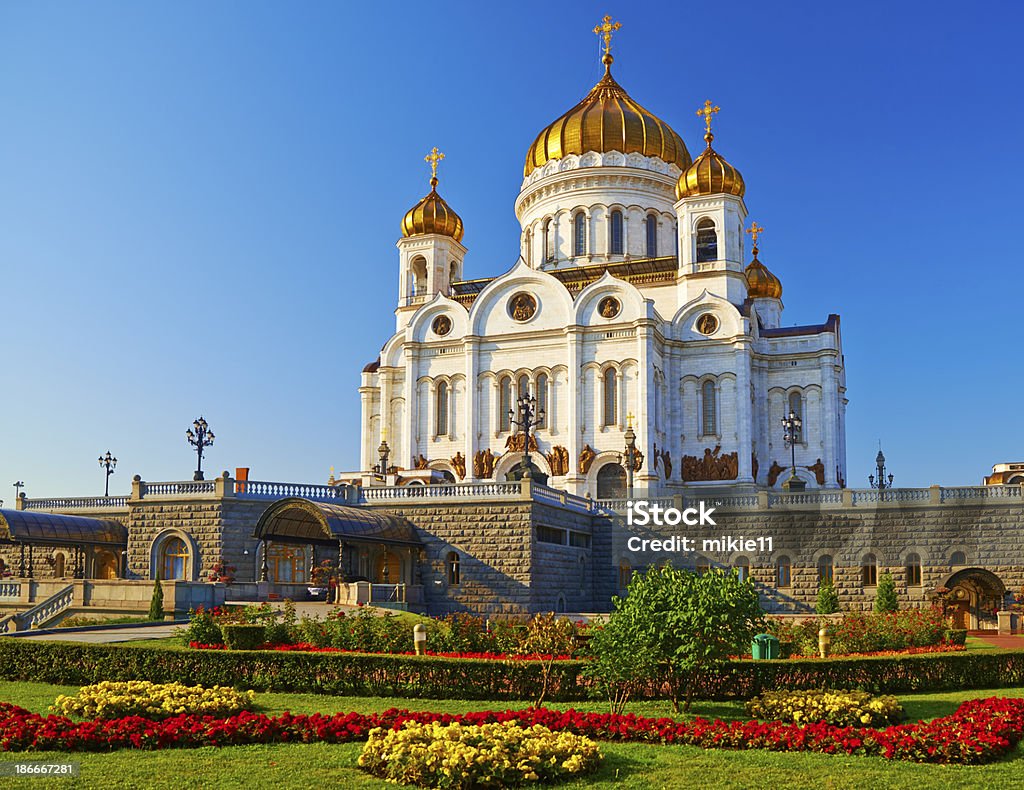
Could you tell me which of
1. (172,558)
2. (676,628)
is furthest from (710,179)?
(676,628)

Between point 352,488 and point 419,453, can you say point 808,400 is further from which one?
point 352,488

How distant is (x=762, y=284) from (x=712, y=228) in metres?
8.36

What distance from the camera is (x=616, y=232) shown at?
60.1 meters

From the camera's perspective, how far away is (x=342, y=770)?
37.0ft

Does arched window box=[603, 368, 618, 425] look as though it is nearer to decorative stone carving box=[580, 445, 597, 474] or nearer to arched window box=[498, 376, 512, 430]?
decorative stone carving box=[580, 445, 597, 474]

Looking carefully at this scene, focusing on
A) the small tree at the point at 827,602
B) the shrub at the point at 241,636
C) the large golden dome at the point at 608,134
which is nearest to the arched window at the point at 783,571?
the small tree at the point at 827,602

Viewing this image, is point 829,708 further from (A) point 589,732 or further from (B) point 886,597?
(B) point 886,597

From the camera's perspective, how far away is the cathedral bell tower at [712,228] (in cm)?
5416

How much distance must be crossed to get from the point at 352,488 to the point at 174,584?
947 cm

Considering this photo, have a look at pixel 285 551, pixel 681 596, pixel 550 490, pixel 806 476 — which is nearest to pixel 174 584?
pixel 285 551

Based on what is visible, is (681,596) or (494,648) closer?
(681,596)

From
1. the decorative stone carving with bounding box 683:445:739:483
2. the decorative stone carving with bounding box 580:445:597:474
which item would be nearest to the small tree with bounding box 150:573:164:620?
the decorative stone carving with bounding box 580:445:597:474

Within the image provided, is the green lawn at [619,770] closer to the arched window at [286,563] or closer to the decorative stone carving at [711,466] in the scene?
the arched window at [286,563]

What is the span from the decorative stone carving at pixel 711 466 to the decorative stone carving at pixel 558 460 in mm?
6057
